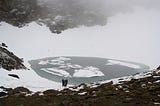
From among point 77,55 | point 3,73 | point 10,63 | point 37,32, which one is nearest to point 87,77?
point 10,63

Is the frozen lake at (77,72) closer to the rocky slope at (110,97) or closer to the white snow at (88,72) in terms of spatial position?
the white snow at (88,72)

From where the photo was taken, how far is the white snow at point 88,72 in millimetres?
112131

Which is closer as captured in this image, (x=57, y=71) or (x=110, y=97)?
(x=110, y=97)

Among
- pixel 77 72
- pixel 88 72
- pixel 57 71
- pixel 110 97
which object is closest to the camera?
pixel 110 97

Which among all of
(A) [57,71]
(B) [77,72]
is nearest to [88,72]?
(B) [77,72]

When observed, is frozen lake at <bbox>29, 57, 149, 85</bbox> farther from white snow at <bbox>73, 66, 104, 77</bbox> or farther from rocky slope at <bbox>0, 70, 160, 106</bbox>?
rocky slope at <bbox>0, 70, 160, 106</bbox>

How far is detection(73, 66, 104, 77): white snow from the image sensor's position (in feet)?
368

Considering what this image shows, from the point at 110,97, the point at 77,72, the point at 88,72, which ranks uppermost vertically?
the point at 88,72

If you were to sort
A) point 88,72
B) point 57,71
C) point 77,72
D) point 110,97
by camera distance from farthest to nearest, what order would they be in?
point 88,72 < point 77,72 < point 57,71 < point 110,97

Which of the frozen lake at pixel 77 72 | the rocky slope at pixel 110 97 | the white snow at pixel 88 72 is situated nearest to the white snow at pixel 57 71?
the frozen lake at pixel 77 72

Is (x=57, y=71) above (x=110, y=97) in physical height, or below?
above

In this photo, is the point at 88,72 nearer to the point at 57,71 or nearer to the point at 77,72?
the point at 77,72

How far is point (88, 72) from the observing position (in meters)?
117

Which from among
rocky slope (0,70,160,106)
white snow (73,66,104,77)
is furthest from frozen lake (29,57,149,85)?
rocky slope (0,70,160,106)
